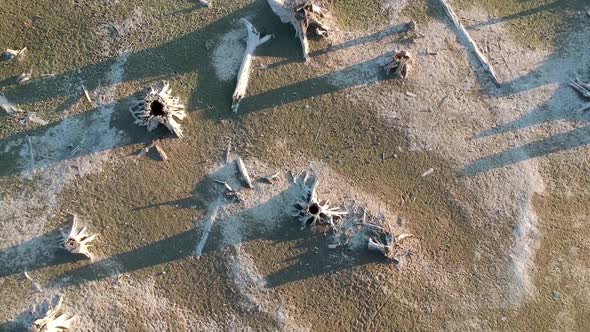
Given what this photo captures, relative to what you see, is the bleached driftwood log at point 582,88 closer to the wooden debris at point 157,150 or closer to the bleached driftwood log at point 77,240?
the wooden debris at point 157,150

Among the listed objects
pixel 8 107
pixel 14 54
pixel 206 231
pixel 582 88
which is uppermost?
pixel 14 54

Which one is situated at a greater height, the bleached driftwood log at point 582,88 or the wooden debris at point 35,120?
the wooden debris at point 35,120

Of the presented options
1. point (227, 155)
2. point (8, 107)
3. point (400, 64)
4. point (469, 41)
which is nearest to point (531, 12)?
point (469, 41)

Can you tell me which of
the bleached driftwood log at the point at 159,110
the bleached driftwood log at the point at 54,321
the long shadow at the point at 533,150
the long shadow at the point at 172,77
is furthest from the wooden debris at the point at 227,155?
the long shadow at the point at 533,150

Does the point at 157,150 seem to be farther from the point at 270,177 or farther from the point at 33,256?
the point at 33,256

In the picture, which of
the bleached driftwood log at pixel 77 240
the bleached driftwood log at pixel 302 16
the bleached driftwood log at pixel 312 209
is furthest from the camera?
the bleached driftwood log at pixel 302 16

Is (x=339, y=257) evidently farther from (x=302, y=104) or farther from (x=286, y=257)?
(x=302, y=104)
